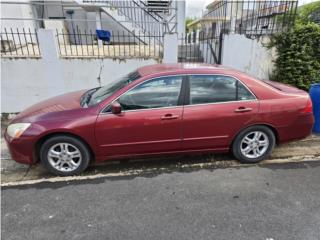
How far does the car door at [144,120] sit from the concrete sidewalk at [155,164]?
365mm

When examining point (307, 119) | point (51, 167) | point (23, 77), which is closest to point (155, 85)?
point (51, 167)

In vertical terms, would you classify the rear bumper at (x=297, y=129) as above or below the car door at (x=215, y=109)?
below

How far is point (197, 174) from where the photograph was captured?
3.51 meters

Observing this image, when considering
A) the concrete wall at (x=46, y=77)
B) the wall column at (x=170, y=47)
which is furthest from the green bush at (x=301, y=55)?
the concrete wall at (x=46, y=77)

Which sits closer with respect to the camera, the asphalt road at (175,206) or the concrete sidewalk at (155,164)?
the asphalt road at (175,206)

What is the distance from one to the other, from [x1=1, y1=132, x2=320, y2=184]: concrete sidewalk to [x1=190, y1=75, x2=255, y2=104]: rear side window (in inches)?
38.7

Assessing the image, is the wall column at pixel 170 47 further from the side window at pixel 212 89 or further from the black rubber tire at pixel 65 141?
the black rubber tire at pixel 65 141

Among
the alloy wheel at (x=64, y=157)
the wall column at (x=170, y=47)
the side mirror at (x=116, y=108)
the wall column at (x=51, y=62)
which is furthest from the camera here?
the wall column at (x=170, y=47)

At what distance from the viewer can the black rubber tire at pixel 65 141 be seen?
3.30 m

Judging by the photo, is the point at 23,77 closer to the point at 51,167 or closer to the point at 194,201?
the point at 51,167

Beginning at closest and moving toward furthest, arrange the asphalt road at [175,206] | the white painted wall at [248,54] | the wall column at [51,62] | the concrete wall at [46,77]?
the asphalt road at [175,206], the wall column at [51,62], the concrete wall at [46,77], the white painted wall at [248,54]

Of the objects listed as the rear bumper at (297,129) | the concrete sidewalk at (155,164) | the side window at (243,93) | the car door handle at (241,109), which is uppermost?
the side window at (243,93)

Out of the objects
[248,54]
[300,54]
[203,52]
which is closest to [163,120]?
[248,54]

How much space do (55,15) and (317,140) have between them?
36.8ft
